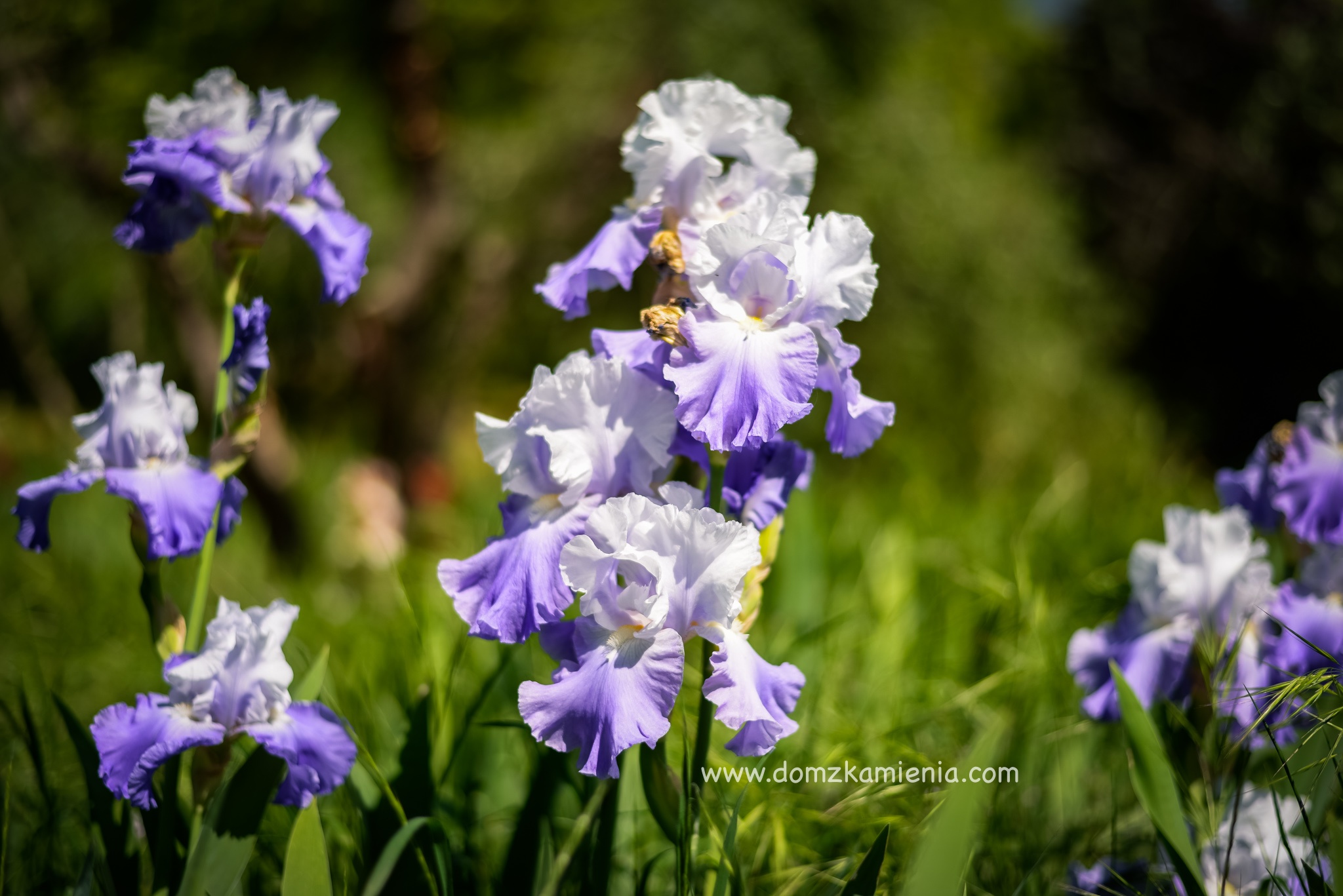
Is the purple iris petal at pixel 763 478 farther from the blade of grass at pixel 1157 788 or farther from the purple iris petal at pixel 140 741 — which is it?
the purple iris petal at pixel 140 741

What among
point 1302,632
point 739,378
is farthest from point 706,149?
point 1302,632

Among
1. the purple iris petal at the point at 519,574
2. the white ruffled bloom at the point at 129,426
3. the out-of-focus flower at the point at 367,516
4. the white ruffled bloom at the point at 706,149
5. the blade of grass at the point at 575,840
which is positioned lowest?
the blade of grass at the point at 575,840

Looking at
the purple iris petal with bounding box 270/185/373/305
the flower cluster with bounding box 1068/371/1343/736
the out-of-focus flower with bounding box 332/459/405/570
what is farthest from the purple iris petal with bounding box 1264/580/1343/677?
the out-of-focus flower with bounding box 332/459/405/570

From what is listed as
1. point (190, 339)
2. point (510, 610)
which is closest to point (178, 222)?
point (510, 610)

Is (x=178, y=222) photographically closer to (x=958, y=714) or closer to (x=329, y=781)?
(x=329, y=781)

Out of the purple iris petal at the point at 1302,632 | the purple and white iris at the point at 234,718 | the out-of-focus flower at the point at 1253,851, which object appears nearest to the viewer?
the purple and white iris at the point at 234,718

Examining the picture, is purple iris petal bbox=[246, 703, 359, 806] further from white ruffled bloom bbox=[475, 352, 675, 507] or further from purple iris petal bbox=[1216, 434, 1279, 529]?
purple iris petal bbox=[1216, 434, 1279, 529]

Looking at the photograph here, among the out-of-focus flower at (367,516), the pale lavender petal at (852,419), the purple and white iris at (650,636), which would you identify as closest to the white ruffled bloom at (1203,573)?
the pale lavender petal at (852,419)

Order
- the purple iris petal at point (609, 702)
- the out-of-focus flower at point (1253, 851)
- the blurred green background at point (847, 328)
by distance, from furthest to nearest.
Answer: the blurred green background at point (847, 328) < the out-of-focus flower at point (1253, 851) < the purple iris petal at point (609, 702)
